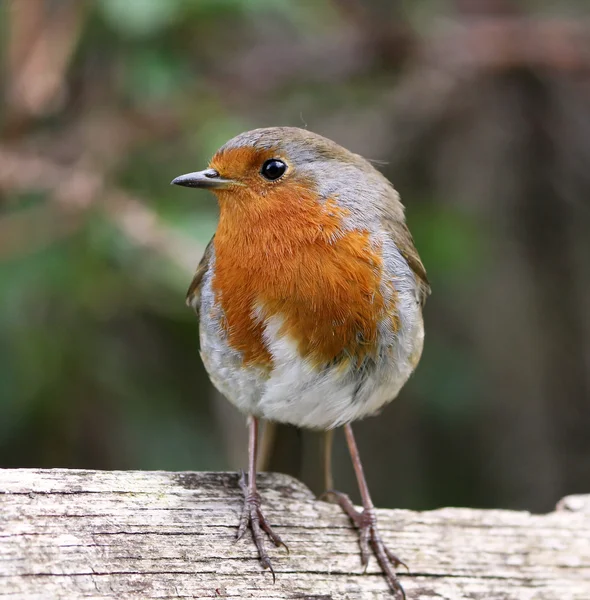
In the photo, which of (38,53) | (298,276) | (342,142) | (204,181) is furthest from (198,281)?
(342,142)

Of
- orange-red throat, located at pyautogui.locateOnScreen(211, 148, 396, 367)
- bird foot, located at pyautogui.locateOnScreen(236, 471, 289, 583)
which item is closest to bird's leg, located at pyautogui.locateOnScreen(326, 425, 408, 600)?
bird foot, located at pyautogui.locateOnScreen(236, 471, 289, 583)

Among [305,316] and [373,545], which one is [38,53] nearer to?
[305,316]

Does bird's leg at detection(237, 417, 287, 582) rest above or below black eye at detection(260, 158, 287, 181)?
below

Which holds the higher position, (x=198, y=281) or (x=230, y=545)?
(x=198, y=281)

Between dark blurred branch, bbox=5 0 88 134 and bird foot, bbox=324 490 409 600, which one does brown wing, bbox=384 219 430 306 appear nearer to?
bird foot, bbox=324 490 409 600

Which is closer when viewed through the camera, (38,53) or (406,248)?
(406,248)

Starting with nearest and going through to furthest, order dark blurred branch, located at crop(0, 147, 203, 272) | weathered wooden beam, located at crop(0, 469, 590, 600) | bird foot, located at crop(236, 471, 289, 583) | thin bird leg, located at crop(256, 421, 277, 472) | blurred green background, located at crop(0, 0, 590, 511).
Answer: weathered wooden beam, located at crop(0, 469, 590, 600) < bird foot, located at crop(236, 471, 289, 583) < dark blurred branch, located at crop(0, 147, 203, 272) < thin bird leg, located at crop(256, 421, 277, 472) < blurred green background, located at crop(0, 0, 590, 511)
